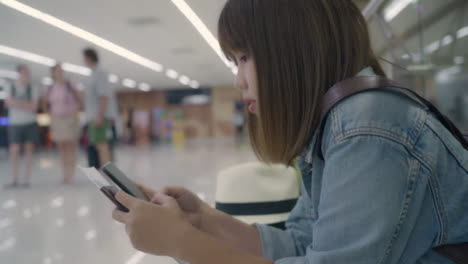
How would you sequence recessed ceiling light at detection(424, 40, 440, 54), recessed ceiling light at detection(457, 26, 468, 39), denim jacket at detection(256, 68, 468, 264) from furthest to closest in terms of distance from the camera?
recessed ceiling light at detection(424, 40, 440, 54)
recessed ceiling light at detection(457, 26, 468, 39)
denim jacket at detection(256, 68, 468, 264)

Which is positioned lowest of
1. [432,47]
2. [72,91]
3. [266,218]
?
[266,218]

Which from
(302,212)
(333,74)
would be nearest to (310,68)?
(333,74)

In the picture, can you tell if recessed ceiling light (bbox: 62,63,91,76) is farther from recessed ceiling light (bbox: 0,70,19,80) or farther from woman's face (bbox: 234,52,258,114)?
woman's face (bbox: 234,52,258,114)

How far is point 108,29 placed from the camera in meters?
0.67

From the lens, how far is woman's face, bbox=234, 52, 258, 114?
0.54 metres

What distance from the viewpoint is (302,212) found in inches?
33.5

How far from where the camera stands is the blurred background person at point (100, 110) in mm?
865

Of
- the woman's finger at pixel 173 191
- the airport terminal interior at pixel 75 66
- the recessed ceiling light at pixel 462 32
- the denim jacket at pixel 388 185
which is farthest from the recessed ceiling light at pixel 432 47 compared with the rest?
the woman's finger at pixel 173 191

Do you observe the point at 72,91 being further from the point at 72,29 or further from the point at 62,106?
the point at 72,29

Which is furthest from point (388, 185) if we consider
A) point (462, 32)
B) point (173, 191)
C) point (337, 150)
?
point (462, 32)

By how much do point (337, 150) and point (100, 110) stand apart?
76 centimetres

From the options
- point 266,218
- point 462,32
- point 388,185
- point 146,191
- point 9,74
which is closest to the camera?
point 388,185

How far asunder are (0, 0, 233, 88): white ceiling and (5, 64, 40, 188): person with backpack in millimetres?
29

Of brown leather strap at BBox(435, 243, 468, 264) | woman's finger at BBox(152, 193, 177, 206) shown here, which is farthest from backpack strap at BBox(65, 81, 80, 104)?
brown leather strap at BBox(435, 243, 468, 264)
